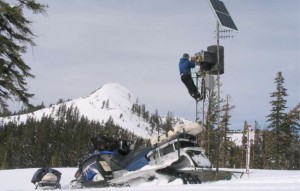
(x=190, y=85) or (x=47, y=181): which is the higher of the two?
(x=190, y=85)

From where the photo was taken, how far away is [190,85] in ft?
43.4

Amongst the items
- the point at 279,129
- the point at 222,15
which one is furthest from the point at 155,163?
the point at 279,129

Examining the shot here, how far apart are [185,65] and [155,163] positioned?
4.41m

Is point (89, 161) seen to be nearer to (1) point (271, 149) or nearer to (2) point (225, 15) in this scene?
(2) point (225, 15)

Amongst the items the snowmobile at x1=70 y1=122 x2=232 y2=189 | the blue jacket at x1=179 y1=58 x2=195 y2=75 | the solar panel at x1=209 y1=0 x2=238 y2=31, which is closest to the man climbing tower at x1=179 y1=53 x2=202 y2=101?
the blue jacket at x1=179 y1=58 x2=195 y2=75

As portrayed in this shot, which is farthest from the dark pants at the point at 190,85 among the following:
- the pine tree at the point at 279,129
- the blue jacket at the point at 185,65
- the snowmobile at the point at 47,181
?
the pine tree at the point at 279,129

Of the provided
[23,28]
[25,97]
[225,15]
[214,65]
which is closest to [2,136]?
[25,97]

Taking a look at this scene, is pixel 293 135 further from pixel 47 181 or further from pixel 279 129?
pixel 47 181

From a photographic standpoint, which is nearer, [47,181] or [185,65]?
[47,181]

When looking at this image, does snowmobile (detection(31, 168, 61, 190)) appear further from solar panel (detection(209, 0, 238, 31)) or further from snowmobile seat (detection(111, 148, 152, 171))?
solar panel (detection(209, 0, 238, 31))

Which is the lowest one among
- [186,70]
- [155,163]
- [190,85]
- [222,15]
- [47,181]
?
[47,181]

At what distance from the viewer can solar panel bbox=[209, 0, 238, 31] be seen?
14.7 meters

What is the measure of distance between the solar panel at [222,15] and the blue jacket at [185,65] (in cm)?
244

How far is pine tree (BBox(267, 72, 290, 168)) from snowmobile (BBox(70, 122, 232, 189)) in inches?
1341
